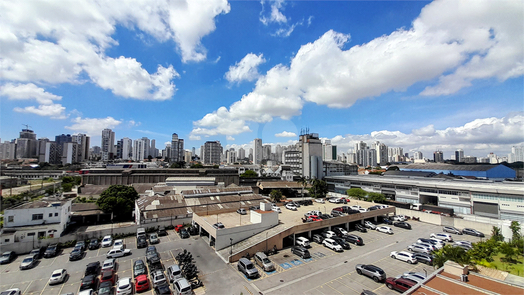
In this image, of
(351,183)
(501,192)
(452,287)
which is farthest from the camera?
(351,183)

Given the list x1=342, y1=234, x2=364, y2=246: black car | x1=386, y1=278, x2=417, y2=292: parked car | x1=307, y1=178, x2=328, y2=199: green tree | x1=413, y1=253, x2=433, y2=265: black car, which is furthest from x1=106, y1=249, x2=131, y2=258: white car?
x1=307, y1=178, x2=328, y2=199: green tree

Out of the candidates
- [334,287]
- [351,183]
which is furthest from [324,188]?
[334,287]

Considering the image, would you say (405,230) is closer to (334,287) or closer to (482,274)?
(482,274)

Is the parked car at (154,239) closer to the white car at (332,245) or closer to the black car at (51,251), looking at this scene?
the black car at (51,251)

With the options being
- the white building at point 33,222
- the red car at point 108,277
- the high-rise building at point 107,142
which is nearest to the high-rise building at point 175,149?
the high-rise building at point 107,142

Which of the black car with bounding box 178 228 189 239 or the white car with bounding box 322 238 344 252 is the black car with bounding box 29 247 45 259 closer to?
the black car with bounding box 178 228 189 239

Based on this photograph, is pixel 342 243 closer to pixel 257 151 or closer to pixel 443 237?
pixel 443 237
